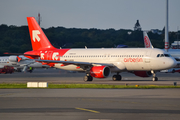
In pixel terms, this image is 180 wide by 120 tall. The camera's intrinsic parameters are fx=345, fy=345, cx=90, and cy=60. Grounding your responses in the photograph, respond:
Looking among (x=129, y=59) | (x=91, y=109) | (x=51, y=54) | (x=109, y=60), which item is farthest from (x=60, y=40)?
(x=91, y=109)

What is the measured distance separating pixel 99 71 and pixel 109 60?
3.32 meters

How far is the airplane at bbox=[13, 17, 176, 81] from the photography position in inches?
1565

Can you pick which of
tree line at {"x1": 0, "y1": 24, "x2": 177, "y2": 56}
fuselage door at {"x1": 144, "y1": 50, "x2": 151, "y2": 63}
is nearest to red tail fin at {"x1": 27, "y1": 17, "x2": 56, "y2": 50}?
fuselage door at {"x1": 144, "y1": 50, "x2": 151, "y2": 63}

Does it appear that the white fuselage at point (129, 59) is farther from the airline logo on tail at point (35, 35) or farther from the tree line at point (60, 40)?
the tree line at point (60, 40)

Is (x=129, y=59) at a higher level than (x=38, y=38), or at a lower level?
lower

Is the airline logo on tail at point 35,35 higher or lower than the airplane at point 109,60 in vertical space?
higher

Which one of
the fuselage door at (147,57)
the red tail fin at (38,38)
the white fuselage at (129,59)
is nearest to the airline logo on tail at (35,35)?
the red tail fin at (38,38)

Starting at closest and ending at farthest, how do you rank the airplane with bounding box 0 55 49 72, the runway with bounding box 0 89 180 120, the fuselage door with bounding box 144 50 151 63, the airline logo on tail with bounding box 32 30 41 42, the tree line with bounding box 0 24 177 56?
the runway with bounding box 0 89 180 120
the fuselage door with bounding box 144 50 151 63
the airline logo on tail with bounding box 32 30 41 42
the airplane with bounding box 0 55 49 72
the tree line with bounding box 0 24 177 56

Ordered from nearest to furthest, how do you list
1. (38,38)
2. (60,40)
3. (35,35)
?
(38,38) → (35,35) → (60,40)

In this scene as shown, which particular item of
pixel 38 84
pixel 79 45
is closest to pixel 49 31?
pixel 79 45

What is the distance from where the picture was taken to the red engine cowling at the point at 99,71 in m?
39.6

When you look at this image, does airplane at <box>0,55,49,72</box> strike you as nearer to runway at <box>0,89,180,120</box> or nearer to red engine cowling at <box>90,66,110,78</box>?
red engine cowling at <box>90,66,110,78</box>

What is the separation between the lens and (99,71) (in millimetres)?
39625

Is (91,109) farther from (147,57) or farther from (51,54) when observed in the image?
(51,54)
